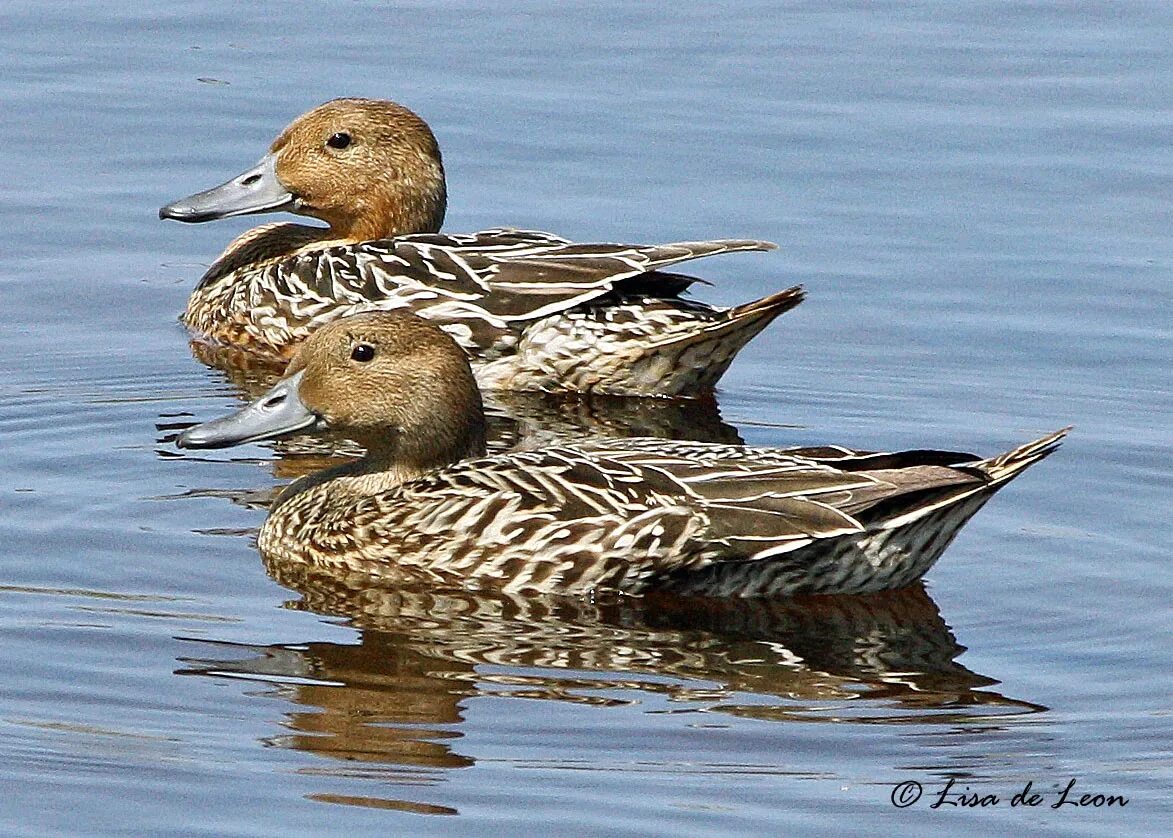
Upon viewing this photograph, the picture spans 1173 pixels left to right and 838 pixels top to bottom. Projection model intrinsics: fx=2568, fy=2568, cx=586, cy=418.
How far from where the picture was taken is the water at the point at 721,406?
710 centimetres

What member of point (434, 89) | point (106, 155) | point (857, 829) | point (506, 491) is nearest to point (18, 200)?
point (106, 155)

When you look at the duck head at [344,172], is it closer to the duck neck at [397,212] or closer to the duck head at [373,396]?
the duck neck at [397,212]

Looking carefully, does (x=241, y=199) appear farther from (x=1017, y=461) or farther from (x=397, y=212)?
(x=1017, y=461)

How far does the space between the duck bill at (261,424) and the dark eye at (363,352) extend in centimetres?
21

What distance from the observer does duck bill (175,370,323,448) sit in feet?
29.8

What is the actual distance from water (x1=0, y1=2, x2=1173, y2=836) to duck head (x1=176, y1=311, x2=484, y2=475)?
466mm

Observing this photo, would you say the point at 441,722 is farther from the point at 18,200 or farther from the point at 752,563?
the point at 18,200

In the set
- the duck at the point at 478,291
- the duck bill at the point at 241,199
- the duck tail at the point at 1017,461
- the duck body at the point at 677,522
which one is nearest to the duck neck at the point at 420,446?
the duck body at the point at 677,522

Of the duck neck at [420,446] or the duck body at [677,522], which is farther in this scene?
the duck neck at [420,446]

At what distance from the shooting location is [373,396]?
9.09m

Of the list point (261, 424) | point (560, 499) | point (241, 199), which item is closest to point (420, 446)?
point (261, 424)
